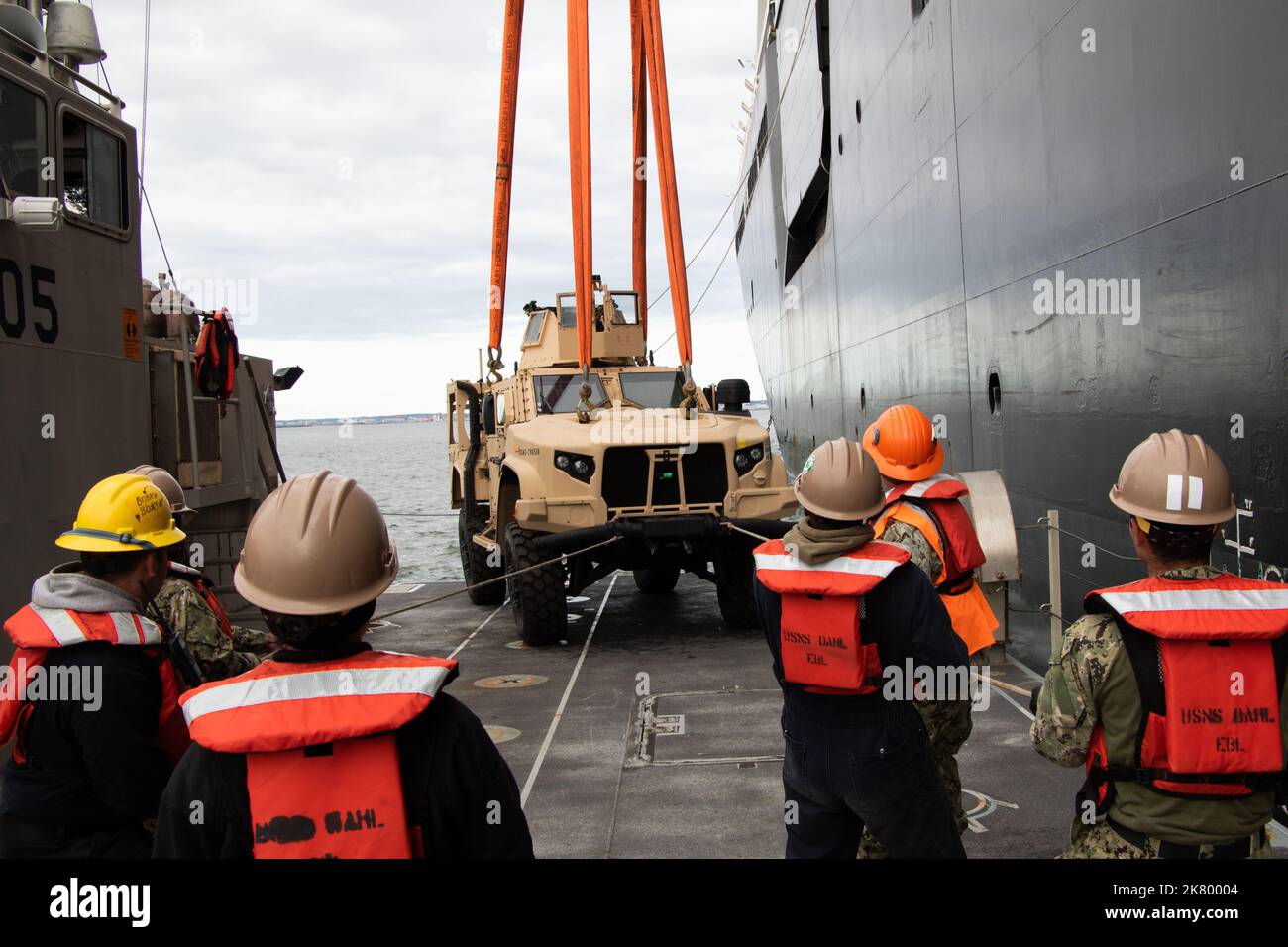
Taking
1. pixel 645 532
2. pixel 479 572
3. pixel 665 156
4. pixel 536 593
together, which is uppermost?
pixel 665 156

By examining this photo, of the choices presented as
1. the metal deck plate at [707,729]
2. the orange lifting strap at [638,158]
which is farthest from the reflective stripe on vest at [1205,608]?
the orange lifting strap at [638,158]

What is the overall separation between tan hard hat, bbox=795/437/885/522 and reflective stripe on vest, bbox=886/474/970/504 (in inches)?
32.6

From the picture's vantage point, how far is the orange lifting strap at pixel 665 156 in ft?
40.6

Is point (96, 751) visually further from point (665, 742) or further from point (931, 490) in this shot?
point (665, 742)

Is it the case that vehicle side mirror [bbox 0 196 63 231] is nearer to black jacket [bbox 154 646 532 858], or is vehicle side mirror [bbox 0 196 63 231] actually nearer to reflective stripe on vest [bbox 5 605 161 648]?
reflective stripe on vest [bbox 5 605 161 648]

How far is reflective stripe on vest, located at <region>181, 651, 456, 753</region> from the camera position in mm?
1670

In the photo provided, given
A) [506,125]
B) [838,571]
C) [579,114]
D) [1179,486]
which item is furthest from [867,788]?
[506,125]

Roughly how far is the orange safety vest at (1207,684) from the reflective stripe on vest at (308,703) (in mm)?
1529

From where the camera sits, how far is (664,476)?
9297mm

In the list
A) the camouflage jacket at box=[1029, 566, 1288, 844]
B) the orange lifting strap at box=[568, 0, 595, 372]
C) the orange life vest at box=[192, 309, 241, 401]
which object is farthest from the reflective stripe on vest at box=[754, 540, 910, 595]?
the orange lifting strap at box=[568, 0, 595, 372]

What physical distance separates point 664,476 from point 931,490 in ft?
17.9

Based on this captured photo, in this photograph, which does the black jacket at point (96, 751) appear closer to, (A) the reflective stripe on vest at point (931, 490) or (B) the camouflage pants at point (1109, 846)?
(B) the camouflage pants at point (1109, 846)

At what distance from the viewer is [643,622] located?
1067cm

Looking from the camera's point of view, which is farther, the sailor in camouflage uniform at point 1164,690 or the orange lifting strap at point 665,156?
the orange lifting strap at point 665,156
